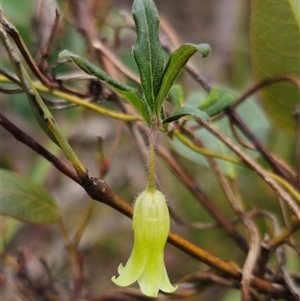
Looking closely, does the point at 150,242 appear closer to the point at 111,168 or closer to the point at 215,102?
the point at 215,102

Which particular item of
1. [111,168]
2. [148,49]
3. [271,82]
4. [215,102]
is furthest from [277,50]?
[111,168]

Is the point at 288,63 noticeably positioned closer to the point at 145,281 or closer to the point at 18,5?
the point at 145,281

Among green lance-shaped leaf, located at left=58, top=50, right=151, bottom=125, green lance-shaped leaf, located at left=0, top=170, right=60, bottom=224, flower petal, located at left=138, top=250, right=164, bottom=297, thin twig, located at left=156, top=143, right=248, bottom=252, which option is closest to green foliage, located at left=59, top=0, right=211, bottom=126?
green lance-shaped leaf, located at left=58, top=50, right=151, bottom=125

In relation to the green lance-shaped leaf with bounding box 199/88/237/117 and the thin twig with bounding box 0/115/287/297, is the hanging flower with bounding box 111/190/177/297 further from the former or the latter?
the green lance-shaped leaf with bounding box 199/88/237/117

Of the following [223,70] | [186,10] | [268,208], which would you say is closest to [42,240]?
[268,208]

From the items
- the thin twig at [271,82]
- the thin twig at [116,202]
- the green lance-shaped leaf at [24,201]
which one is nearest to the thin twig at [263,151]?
the thin twig at [271,82]

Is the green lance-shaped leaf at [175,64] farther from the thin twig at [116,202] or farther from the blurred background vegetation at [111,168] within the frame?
the blurred background vegetation at [111,168]
